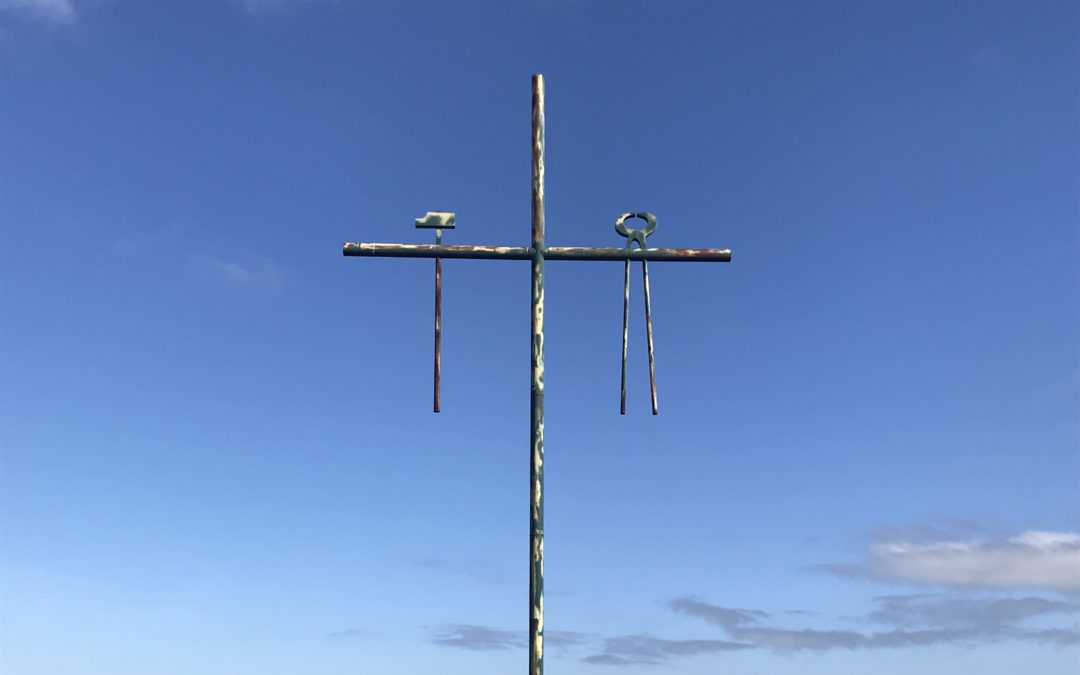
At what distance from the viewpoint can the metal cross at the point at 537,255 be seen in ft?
40.3

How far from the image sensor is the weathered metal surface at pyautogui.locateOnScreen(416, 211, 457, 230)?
13164 millimetres

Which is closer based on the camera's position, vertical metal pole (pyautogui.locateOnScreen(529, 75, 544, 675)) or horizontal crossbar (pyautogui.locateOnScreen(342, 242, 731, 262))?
vertical metal pole (pyautogui.locateOnScreen(529, 75, 544, 675))

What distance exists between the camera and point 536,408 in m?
12.5

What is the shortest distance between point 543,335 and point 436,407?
4.66 feet

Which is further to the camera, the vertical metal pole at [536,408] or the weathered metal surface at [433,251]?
the weathered metal surface at [433,251]

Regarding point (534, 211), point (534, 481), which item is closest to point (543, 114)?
point (534, 211)

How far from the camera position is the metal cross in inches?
484

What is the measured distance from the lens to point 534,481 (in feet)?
40.4

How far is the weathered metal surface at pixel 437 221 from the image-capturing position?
43.2 feet

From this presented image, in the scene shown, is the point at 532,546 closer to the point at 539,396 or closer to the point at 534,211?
the point at 539,396

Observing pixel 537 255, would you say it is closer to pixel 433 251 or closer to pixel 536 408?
pixel 433 251

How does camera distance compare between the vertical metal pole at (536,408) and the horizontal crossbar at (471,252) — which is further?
the horizontal crossbar at (471,252)

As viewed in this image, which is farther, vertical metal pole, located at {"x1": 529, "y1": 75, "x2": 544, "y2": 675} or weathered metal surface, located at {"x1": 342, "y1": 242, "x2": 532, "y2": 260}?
weathered metal surface, located at {"x1": 342, "y1": 242, "x2": 532, "y2": 260}

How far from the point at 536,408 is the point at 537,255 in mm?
1712
